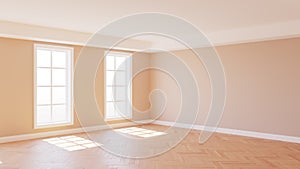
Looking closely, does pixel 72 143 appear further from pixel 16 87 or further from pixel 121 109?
pixel 121 109

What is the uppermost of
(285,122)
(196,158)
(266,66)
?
(266,66)

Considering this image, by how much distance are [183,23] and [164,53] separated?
2449 mm

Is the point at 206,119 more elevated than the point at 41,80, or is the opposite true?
the point at 41,80

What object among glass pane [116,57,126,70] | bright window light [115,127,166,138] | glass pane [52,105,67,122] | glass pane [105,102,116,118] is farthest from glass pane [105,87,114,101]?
glass pane [52,105,67,122]

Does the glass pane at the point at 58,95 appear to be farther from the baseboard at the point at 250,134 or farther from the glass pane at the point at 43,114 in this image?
the baseboard at the point at 250,134

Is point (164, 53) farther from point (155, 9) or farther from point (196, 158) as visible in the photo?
point (196, 158)

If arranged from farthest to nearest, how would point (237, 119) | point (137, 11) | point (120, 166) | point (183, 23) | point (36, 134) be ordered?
point (237, 119), point (36, 134), point (183, 23), point (137, 11), point (120, 166)

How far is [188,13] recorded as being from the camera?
464 cm

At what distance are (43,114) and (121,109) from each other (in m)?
2.16

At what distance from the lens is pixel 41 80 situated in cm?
604

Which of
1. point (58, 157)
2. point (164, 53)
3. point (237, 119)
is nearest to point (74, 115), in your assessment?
point (58, 157)

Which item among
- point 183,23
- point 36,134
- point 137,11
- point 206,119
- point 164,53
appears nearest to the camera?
point 137,11

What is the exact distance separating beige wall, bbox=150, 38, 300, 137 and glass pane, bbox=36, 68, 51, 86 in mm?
3520

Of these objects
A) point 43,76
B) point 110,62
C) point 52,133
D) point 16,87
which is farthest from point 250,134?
point 16,87
